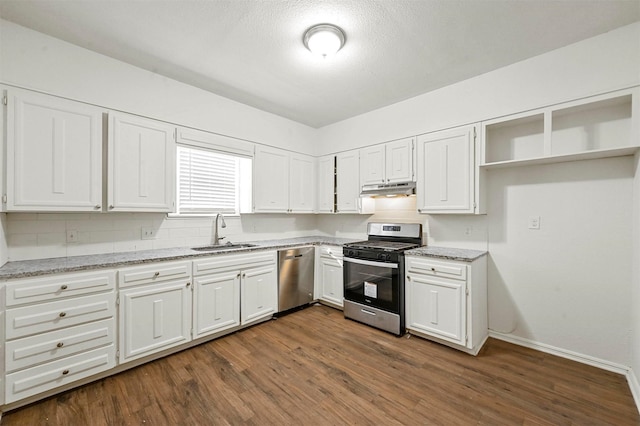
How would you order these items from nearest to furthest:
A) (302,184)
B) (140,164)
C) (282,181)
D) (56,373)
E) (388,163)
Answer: (56,373), (140,164), (388,163), (282,181), (302,184)

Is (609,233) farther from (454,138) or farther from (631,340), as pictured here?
(454,138)

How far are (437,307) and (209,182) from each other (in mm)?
3009

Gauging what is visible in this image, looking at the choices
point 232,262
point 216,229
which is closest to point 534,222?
point 232,262

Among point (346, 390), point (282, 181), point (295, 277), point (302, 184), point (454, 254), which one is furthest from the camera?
point (302, 184)

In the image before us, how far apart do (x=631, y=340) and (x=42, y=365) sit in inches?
179

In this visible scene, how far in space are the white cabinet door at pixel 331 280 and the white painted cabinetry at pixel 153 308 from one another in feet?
5.88

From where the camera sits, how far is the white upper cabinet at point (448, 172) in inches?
112

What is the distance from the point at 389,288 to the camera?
3037 millimetres

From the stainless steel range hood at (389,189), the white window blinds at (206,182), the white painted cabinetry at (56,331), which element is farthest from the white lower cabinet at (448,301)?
the white painted cabinetry at (56,331)

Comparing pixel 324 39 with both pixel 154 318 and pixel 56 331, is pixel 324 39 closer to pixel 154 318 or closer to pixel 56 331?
pixel 154 318

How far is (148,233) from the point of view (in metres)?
2.91

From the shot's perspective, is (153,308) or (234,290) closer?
(153,308)

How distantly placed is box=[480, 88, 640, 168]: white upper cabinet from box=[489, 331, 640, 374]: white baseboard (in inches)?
69.6

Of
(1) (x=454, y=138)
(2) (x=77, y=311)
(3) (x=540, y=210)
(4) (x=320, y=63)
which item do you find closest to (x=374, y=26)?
(4) (x=320, y=63)
